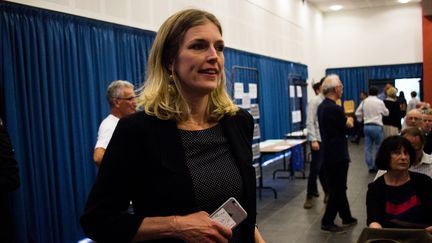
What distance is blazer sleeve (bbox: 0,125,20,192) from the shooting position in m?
1.96

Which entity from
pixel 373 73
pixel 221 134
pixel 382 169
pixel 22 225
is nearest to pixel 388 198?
pixel 382 169

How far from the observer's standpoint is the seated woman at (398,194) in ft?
8.34

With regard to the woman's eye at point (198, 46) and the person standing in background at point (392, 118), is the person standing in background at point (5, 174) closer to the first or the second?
the woman's eye at point (198, 46)

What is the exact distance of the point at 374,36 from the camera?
1395cm

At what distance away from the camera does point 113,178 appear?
1049 millimetres

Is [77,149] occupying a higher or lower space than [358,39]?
lower

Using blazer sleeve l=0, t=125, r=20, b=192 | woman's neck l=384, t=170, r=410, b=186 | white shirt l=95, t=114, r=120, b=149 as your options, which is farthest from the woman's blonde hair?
woman's neck l=384, t=170, r=410, b=186

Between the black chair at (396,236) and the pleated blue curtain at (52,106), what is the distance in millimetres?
2685

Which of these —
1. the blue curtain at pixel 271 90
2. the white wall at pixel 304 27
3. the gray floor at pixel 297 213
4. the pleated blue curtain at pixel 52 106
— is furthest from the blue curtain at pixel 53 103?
the blue curtain at pixel 271 90

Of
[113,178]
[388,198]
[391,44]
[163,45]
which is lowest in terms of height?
[388,198]

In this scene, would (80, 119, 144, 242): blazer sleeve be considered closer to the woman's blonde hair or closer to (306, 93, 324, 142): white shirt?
the woman's blonde hair

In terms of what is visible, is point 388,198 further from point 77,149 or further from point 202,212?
point 77,149

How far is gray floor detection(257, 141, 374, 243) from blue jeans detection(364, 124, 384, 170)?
334mm

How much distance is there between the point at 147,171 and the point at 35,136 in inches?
117
